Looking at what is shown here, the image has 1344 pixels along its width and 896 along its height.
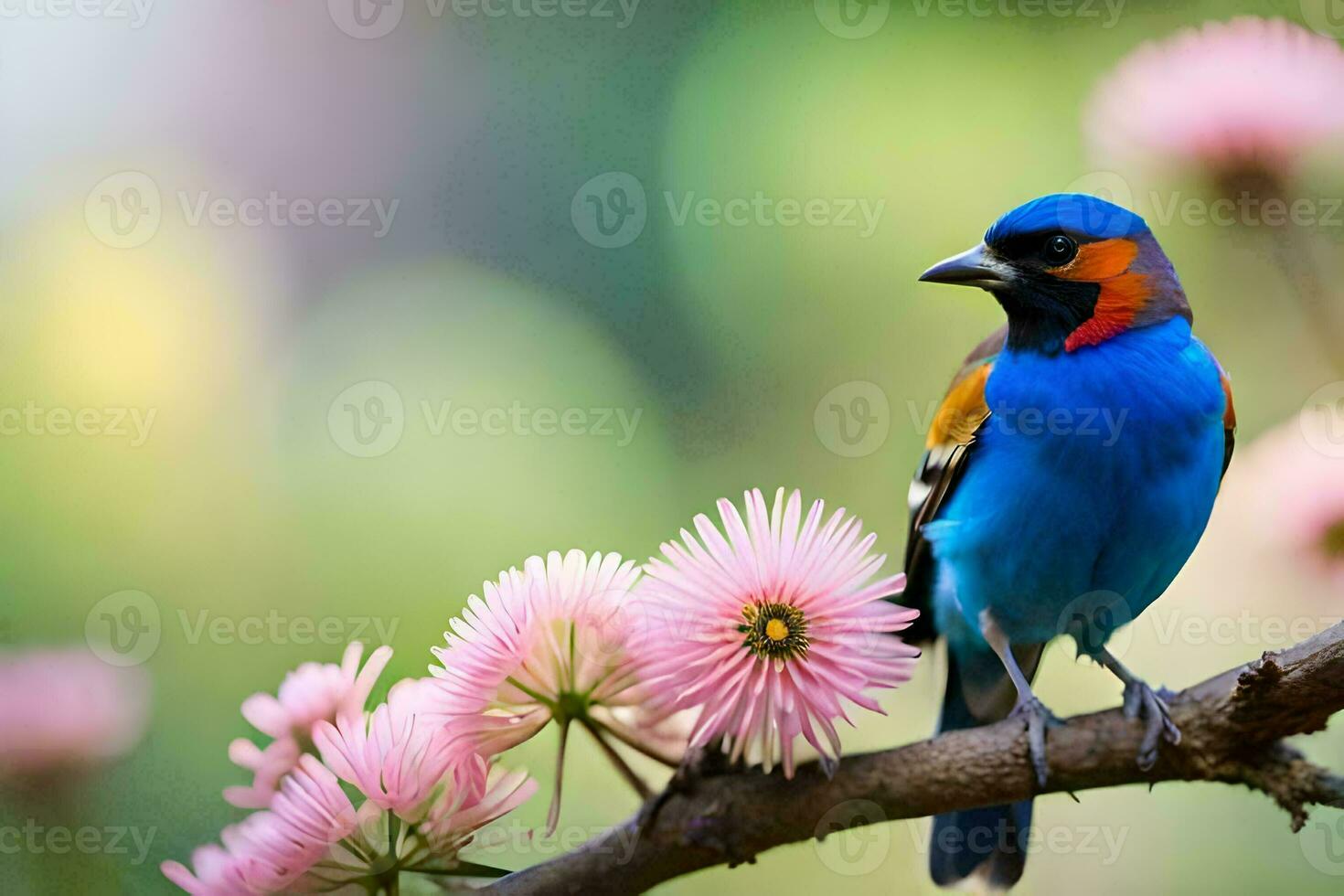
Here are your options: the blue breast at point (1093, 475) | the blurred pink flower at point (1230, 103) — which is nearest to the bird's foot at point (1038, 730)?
the blue breast at point (1093, 475)

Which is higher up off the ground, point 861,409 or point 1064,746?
point 861,409

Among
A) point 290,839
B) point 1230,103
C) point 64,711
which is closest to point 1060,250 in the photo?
point 1230,103

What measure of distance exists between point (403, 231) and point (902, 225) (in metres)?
0.61

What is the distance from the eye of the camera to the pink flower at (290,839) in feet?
2.76

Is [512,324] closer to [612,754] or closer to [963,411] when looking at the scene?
[963,411]

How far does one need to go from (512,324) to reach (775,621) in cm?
74

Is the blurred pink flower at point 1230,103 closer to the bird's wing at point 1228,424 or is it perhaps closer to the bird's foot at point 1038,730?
the bird's wing at point 1228,424

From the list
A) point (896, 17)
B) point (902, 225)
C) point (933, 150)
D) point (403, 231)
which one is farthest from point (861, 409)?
point (403, 231)

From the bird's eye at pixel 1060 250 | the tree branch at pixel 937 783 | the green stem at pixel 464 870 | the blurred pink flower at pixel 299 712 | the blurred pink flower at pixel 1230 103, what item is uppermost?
the blurred pink flower at pixel 1230 103

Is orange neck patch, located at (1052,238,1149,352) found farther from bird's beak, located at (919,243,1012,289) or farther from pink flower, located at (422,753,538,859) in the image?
pink flower, located at (422,753,538,859)

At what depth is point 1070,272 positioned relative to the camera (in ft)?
3.43

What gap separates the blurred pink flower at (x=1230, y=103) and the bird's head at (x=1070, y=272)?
0.25 metres

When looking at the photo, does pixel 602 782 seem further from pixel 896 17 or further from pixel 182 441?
pixel 896 17

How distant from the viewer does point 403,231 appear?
152 centimetres
